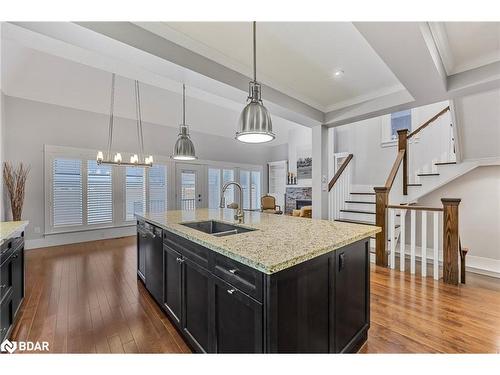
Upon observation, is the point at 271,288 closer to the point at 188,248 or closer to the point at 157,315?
the point at 188,248

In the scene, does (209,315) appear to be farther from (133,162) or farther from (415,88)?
(133,162)

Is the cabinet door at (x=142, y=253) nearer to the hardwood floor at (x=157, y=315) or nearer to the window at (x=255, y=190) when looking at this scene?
the hardwood floor at (x=157, y=315)

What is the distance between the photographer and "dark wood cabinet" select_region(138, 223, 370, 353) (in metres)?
1.11

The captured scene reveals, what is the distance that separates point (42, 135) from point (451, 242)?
7.16 meters

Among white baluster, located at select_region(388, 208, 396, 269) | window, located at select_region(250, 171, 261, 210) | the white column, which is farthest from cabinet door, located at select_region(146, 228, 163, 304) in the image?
window, located at select_region(250, 171, 261, 210)

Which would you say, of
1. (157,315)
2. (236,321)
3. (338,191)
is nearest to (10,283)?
(157,315)

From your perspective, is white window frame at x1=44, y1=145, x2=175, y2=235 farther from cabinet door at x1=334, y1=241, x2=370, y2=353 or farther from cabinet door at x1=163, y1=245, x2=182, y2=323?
cabinet door at x1=334, y1=241, x2=370, y2=353

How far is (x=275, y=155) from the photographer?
8.86m

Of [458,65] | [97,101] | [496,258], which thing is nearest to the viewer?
[458,65]

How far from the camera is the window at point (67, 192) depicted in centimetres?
484

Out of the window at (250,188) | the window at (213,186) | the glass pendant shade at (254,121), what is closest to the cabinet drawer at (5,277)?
the glass pendant shade at (254,121)

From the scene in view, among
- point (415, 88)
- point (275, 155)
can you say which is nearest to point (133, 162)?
point (415, 88)

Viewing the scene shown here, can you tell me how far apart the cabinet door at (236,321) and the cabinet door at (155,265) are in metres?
1.07
